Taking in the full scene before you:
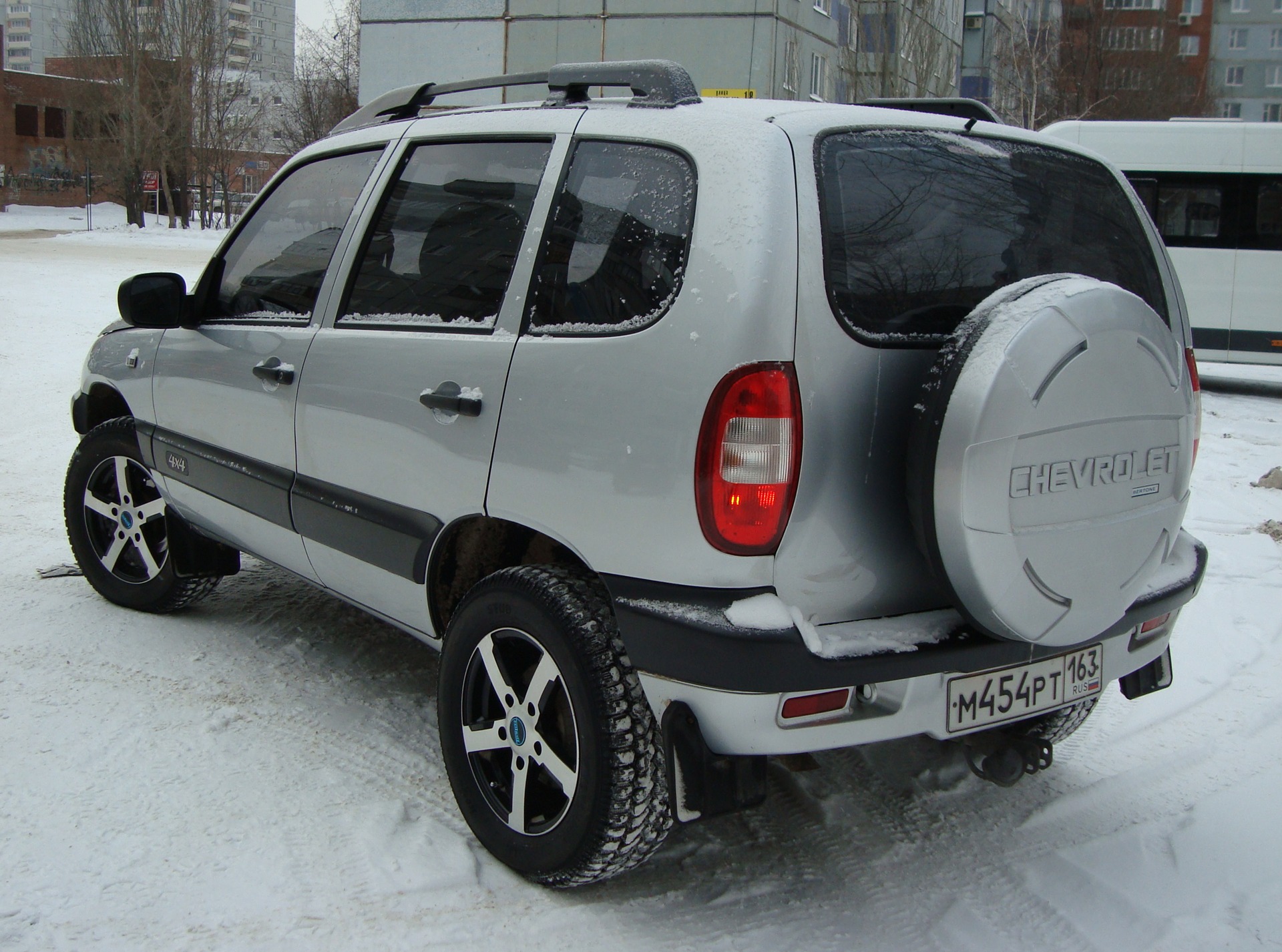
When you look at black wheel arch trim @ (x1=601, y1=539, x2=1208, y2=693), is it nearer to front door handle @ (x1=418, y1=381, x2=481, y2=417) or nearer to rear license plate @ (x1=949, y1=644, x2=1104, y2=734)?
rear license plate @ (x1=949, y1=644, x2=1104, y2=734)

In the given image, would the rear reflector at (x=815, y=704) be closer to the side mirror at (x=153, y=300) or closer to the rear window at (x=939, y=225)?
the rear window at (x=939, y=225)

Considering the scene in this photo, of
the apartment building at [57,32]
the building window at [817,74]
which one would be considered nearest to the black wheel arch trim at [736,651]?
the building window at [817,74]

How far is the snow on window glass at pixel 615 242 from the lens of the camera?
2422 mm

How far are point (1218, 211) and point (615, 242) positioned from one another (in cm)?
1270

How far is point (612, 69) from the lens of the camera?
283 cm

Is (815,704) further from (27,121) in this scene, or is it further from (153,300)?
(27,121)

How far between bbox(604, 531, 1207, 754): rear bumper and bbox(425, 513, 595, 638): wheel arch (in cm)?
41

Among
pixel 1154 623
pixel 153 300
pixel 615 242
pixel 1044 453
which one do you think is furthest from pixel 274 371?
pixel 1154 623

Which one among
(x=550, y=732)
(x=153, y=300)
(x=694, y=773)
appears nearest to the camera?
(x=694, y=773)

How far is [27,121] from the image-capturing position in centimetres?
6475

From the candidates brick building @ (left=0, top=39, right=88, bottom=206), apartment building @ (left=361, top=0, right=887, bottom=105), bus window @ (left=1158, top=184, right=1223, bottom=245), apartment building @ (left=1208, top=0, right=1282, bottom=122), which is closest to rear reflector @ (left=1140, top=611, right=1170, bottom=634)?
bus window @ (left=1158, top=184, right=1223, bottom=245)

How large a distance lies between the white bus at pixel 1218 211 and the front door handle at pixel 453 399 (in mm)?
11711

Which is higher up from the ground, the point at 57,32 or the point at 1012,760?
the point at 57,32

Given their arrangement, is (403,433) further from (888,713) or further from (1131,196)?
(1131,196)
